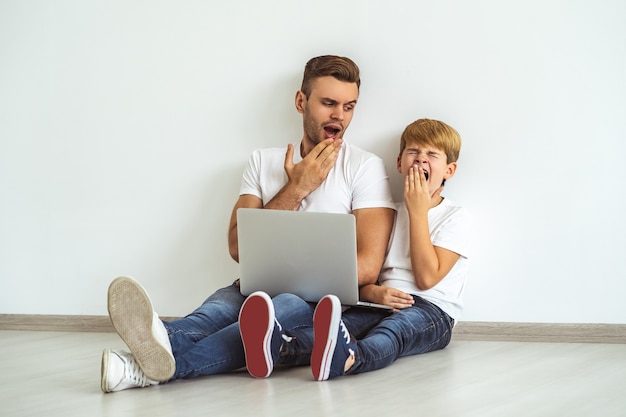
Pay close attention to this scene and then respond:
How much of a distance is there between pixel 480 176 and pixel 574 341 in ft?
2.05

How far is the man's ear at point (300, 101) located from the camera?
283 centimetres

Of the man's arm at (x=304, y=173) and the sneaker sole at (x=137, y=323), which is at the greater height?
the man's arm at (x=304, y=173)

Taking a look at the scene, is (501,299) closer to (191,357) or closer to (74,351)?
(191,357)

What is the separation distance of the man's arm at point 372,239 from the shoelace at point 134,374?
2.57 feet

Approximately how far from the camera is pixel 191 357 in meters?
2.15

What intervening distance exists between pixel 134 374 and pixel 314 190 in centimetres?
94

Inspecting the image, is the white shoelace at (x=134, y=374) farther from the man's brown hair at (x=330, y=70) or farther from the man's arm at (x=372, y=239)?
the man's brown hair at (x=330, y=70)

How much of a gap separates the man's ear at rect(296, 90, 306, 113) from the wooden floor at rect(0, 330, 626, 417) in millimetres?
951

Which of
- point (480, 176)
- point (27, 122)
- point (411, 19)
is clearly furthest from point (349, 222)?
point (27, 122)

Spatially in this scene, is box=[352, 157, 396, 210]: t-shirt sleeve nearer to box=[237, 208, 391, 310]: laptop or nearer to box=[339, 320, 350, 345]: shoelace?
box=[237, 208, 391, 310]: laptop

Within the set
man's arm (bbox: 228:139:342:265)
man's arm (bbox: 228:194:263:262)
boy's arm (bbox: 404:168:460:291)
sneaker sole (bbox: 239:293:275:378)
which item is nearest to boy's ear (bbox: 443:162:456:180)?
boy's arm (bbox: 404:168:460:291)

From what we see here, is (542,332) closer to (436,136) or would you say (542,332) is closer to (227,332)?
(436,136)

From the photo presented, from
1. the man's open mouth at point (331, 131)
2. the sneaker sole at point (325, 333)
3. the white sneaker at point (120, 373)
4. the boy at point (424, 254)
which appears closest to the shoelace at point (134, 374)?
the white sneaker at point (120, 373)

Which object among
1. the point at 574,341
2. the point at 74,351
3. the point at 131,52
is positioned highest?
the point at 131,52
